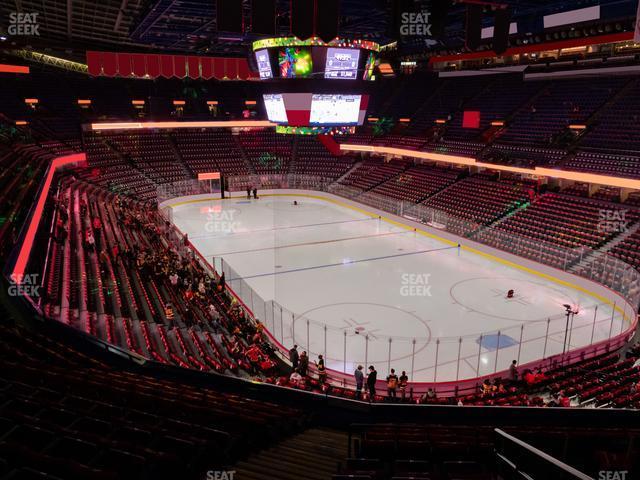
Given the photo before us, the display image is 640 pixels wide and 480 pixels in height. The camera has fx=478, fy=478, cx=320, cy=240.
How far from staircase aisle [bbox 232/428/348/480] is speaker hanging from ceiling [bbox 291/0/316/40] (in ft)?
21.3

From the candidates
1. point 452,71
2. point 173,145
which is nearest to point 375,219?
point 452,71

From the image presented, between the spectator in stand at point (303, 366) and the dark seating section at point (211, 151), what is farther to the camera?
the dark seating section at point (211, 151)

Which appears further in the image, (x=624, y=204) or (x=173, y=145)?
(x=173, y=145)

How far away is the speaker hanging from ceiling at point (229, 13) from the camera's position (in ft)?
27.8

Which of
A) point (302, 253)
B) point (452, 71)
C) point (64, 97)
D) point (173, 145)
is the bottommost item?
point (302, 253)

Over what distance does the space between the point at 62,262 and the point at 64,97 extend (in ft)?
101

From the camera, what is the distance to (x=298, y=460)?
5.09m

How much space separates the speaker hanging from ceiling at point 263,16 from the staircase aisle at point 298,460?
262 inches

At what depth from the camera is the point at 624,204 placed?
22078mm

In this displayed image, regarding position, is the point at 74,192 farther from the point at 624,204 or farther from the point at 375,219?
the point at 624,204

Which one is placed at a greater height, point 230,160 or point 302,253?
point 230,160

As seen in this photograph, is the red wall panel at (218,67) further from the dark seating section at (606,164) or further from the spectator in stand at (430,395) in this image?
the spectator in stand at (430,395)

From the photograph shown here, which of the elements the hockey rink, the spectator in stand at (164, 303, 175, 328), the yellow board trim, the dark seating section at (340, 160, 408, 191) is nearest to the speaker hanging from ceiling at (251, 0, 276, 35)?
the hockey rink
